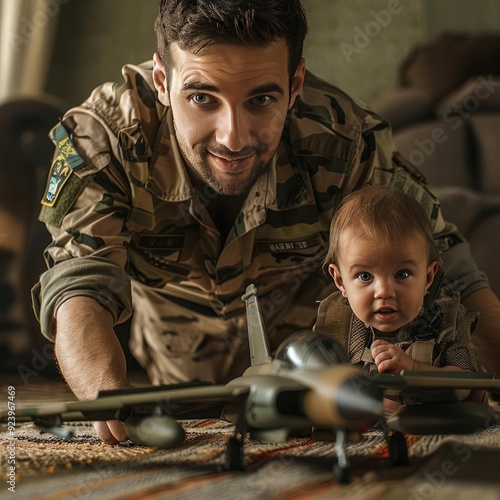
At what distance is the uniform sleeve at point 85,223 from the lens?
4.00 ft

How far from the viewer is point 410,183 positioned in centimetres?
147

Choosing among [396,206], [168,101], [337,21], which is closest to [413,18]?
[337,21]

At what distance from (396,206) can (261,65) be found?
332 mm

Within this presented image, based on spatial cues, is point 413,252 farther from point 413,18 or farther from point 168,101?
point 413,18

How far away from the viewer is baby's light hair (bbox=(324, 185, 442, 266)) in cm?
102

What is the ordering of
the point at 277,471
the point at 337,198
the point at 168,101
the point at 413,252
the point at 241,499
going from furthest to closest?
the point at 337,198, the point at 168,101, the point at 413,252, the point at 277,471, the point at 241,499

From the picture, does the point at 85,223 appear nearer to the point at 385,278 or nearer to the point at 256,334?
the point at 256,334

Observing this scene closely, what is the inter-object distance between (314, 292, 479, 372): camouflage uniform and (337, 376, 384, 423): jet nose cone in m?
0.31

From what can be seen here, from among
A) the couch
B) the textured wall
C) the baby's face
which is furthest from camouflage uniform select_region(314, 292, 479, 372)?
the textured wall

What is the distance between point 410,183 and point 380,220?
474mm

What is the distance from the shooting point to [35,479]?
808mm

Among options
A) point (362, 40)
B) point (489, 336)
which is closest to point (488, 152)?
point (362, 40)

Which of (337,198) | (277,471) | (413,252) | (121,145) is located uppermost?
(121,145)

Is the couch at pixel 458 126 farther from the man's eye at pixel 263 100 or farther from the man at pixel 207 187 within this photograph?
the man's eye at pixel 263 100
